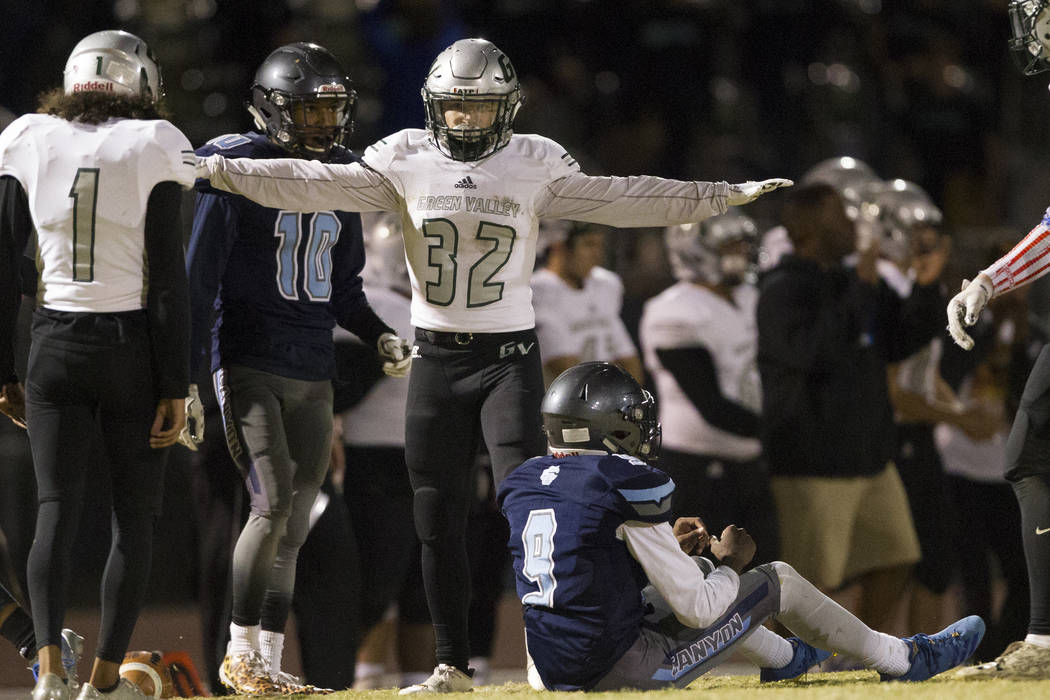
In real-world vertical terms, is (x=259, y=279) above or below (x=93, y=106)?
below

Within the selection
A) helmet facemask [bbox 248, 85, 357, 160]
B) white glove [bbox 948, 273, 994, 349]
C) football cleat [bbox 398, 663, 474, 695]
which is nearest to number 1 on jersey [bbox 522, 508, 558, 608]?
football cleat [bbox 398, 663, 474, 695]

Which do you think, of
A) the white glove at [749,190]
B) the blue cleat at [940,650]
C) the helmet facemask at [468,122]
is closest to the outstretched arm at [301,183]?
the helmet facemask at [468,122]

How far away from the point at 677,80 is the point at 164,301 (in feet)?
22.0

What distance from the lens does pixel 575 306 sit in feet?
25.9

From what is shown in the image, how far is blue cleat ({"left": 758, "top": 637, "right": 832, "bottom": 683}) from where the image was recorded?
540 centimetres

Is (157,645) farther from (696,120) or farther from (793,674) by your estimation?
(696,120)

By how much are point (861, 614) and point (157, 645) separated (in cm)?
326

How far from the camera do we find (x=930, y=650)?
5293 mm

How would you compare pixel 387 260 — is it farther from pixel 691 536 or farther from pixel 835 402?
pixel 691 536

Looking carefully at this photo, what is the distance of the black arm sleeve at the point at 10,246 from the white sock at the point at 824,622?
2335mm

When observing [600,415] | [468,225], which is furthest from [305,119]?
[600,415]

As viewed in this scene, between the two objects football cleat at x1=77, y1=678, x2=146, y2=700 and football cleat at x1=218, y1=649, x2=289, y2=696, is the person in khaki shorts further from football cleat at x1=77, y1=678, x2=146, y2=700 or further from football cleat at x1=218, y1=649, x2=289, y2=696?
football cleat at x1=77, y1=678, x2=146, y2=700

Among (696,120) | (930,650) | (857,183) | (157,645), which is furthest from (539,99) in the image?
(930,650)

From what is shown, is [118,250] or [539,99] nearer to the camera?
[118,250]
